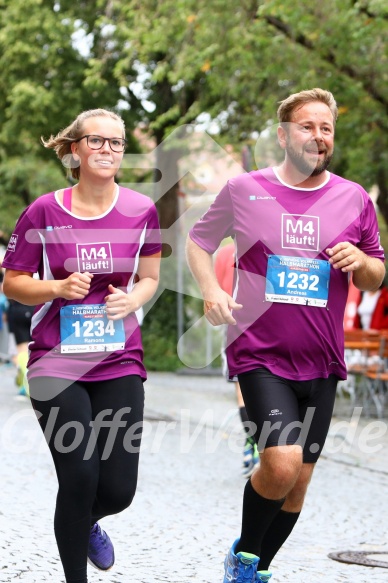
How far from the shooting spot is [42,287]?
4445mm

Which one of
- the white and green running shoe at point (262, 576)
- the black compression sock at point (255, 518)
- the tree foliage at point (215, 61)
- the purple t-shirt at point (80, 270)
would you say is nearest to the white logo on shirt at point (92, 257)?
the purple t-shirt at point (80, 270)

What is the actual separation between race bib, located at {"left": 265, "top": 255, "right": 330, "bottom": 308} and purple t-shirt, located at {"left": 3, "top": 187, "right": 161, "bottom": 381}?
0.55 m

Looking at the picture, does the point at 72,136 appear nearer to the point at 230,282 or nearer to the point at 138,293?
the point at 138,293

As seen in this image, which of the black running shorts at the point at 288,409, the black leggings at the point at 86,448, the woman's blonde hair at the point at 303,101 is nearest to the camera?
the black leggings at the point at 86,448

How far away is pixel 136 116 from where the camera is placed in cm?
2514

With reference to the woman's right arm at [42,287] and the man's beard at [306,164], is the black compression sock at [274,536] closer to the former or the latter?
the woman's right arm at [42,287]

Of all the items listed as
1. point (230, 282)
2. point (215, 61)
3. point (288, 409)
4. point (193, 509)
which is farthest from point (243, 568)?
point (215, 61)

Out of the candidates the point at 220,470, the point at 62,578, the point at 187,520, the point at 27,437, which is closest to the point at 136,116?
the point at 27,437

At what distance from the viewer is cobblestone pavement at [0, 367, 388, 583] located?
5.45 metres

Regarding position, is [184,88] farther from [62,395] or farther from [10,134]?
[62,395]

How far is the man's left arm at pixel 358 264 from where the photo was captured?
4.46 metres

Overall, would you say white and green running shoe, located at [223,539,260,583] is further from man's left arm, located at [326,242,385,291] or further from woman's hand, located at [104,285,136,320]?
man's left arm, located at [326,242,385,291]

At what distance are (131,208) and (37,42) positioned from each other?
2000cm

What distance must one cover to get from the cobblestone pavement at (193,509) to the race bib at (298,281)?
4.61 feet
